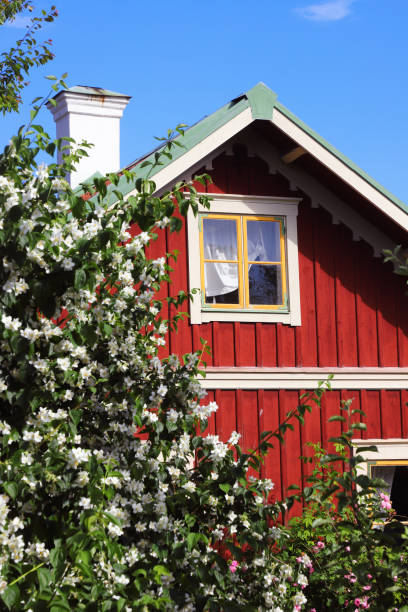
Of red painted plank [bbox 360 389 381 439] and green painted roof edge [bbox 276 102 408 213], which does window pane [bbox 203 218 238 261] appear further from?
red painted plank [bbox 360 389 381 439]

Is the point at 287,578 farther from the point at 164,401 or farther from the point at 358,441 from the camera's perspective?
the point at 358,441

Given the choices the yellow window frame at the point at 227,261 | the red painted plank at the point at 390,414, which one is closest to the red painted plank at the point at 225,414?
the yellow window frame at the point at 227,261

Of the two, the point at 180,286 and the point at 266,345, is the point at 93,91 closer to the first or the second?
the point at 180,286

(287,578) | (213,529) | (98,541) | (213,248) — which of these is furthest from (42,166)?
(213,248)

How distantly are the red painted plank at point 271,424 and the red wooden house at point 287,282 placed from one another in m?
0.01

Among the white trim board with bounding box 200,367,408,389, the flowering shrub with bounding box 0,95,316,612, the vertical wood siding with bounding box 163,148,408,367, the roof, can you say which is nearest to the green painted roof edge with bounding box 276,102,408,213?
the roof

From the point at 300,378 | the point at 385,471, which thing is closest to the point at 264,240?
the point at 300,378

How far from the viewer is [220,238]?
10633mm

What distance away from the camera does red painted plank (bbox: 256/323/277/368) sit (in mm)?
10523

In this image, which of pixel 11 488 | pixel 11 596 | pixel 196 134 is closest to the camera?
pixel 11 596

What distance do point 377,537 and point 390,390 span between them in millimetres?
6869

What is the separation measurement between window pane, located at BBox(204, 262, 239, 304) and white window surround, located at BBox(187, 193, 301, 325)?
15 cm

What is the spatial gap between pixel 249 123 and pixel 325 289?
2424 millimetres

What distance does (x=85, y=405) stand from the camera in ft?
17.4
